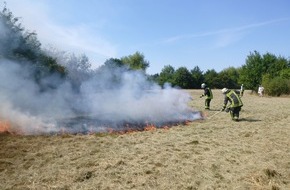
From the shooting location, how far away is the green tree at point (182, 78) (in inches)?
2645

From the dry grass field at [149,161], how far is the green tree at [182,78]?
54252mm

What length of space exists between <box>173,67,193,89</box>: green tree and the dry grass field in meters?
54.3

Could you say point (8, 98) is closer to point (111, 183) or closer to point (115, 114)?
point (115, 114)

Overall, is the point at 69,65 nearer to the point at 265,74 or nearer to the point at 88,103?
the point at 88,103

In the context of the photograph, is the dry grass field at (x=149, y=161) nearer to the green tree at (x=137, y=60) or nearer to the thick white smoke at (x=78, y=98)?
the thick white smoke at (x=78, y=98)

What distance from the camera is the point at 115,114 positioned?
18.7 m

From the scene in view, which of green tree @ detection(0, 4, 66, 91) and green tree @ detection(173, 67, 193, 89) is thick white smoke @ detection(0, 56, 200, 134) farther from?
green tree @ detection(173, 67, 193, 89)

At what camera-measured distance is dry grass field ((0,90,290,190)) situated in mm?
7172

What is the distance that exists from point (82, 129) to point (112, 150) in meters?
4.22

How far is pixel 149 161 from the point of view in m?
8.71

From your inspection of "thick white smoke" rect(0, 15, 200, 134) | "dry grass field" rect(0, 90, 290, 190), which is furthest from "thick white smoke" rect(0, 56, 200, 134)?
"dry grass field" rect(0, 90, 290, 190)

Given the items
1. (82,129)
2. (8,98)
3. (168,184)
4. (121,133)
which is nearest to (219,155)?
(168,184)

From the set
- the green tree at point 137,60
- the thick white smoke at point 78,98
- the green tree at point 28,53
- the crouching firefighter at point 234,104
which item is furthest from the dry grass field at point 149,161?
the green tree at point 137,60

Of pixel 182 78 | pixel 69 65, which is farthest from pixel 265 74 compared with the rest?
pixel 69 65
